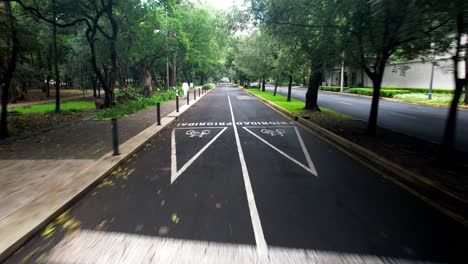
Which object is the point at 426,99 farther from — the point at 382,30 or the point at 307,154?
the point at 307,154

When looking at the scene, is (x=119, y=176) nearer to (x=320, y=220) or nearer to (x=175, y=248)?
(x=175, y=248)

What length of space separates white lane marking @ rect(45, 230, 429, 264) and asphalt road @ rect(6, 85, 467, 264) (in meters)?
0.01

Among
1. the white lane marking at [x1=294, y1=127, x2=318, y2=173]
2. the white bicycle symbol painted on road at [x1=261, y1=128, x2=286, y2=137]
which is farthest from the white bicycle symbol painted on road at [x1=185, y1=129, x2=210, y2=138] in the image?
the white lane marking at [x1=294, y1=127, x2=318, y2=173]

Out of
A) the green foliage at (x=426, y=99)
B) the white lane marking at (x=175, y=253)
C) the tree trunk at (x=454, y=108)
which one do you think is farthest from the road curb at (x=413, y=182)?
the green foliage at (x=426, y=99)

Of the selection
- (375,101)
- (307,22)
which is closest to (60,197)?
(375,101)

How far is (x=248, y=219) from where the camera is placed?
4.38 m

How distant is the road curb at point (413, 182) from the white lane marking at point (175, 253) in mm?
1973

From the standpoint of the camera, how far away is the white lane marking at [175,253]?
3.39 meters

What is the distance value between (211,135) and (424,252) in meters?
8.70

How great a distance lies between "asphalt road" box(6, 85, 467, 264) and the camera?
11.5 feet

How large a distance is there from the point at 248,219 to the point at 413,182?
145 inches

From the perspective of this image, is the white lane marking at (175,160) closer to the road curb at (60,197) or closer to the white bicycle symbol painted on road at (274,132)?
the road curb at (60,197)

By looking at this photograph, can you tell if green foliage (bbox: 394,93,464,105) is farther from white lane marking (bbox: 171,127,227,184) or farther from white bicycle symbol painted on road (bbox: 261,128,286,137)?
white lane marking (bbox: 171,127,227,184)

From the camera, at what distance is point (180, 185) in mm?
5875
